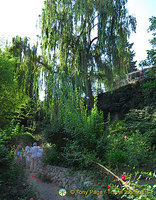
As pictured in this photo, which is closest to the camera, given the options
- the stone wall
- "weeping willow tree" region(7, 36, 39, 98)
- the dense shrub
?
the dense shrub

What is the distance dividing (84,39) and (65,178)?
6.75 metres

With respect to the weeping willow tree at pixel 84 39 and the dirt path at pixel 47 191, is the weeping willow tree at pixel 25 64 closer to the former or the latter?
the weeping willow tree at pixel 84 39

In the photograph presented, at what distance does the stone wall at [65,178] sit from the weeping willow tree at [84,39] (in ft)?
11.4

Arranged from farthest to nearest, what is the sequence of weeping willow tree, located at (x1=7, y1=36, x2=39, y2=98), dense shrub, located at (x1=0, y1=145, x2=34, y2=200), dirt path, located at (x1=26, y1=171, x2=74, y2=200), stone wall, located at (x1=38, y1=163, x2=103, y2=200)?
weeping willow tree, located at (x1=7, y1=36, x2=39, y2=98), dirt path, located at (x1=26, y1=171, x2=74, y2=200), stone wall, located at (x1=38, y1=163, x2=103, y2=200), dense shrub, located at (x1=0, y1=145, x2=34, y2=200)

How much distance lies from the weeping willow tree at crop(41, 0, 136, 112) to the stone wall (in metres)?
3.48

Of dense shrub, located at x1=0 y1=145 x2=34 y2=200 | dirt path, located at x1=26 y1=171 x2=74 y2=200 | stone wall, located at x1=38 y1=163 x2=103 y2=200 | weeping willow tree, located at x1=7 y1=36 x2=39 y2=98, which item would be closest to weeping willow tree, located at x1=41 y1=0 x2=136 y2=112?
weeping willow tree, located at x1=7 y1=36 x2=39 y2=98

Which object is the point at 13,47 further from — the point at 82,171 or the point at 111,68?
the point at 82,171

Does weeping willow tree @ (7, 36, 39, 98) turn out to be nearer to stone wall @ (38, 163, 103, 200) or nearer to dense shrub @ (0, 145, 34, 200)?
stone wall @ (38, 163, 103, 200)

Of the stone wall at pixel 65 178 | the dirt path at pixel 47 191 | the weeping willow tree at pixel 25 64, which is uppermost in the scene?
the weeping willow tree at pixel 25 64

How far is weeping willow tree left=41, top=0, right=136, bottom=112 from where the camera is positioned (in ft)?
27.8

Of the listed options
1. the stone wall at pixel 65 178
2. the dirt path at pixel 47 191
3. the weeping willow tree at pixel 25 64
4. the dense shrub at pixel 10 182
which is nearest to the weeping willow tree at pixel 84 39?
the weeping willow tree at pixel 25 64

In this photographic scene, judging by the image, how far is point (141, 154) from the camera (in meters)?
4.75

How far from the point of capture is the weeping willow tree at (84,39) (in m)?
8.46

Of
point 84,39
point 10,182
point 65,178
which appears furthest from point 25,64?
point 10,182
